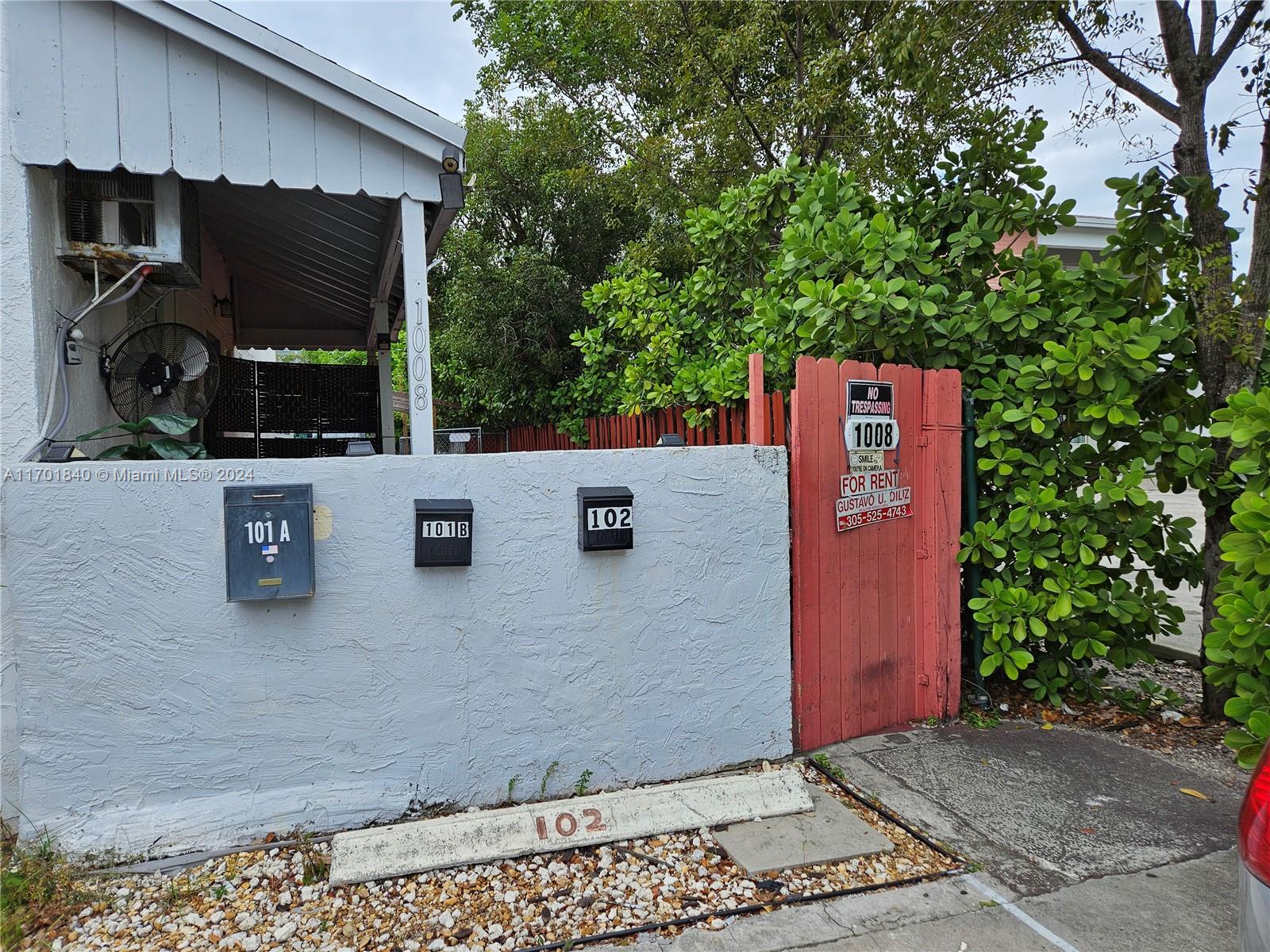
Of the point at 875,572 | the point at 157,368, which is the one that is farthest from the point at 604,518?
the point at 157,368

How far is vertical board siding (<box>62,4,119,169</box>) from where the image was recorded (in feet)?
11.4

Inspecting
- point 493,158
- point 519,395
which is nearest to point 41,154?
point 519,395

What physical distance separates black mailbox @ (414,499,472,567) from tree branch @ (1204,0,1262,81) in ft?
17.6

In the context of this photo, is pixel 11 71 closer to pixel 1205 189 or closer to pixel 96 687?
pixel 96 687

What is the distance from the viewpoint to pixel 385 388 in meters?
8.94

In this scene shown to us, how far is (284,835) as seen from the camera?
3.26 metres

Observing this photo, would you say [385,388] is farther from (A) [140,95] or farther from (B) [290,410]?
(A) [140,95]

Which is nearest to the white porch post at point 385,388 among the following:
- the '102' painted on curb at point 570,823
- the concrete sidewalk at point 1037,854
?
the '102' painted on curb at point 570,823

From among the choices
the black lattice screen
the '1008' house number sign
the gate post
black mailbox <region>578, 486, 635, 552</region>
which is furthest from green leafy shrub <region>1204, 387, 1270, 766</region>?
the black lattice screen

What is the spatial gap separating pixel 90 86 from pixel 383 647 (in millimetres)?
2916

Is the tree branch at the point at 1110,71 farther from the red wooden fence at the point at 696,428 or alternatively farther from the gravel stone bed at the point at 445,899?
the gravel stone bed at the point at 445,899

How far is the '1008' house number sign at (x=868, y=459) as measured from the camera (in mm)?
4336

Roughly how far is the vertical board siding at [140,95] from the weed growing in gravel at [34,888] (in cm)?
297

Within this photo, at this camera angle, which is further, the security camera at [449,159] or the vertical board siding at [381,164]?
the security camera at [449,159]
